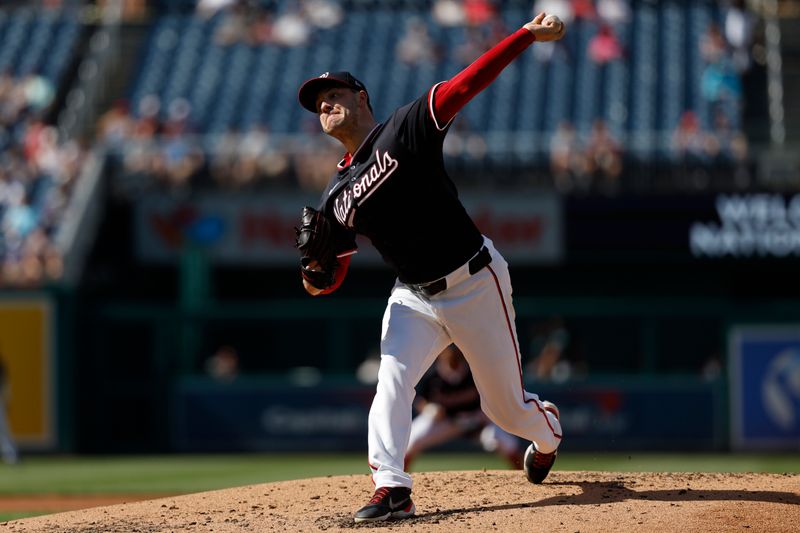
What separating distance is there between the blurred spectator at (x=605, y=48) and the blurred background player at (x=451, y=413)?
10.2 m

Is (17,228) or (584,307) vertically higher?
(17,228)

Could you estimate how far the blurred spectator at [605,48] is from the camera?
20703 mm

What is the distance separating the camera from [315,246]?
6.58 meters

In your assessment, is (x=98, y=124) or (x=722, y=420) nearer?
(x=722, y=420)

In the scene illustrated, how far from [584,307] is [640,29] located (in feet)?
19.4

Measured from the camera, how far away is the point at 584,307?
17.3 metres

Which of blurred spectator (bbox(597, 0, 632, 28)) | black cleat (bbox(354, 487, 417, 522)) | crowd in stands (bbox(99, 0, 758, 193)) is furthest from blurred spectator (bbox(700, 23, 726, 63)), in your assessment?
black cleat (bbox(354, 487, 417, 522))

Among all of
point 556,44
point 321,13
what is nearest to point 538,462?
point 556,44

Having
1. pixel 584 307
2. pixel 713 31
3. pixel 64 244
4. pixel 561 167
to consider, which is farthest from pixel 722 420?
pixel 64 244

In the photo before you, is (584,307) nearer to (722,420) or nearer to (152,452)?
(722,420)

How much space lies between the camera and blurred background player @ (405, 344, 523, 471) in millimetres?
10961

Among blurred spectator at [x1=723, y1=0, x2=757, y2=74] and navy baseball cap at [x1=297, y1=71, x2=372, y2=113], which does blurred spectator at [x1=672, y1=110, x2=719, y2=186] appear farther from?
navy baseball cap at [x1=297, y1=71, x2=372, y2=113]

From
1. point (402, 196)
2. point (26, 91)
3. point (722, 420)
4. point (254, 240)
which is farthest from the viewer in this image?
point (26, 91)

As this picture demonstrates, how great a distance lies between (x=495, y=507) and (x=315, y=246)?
4.78ft
